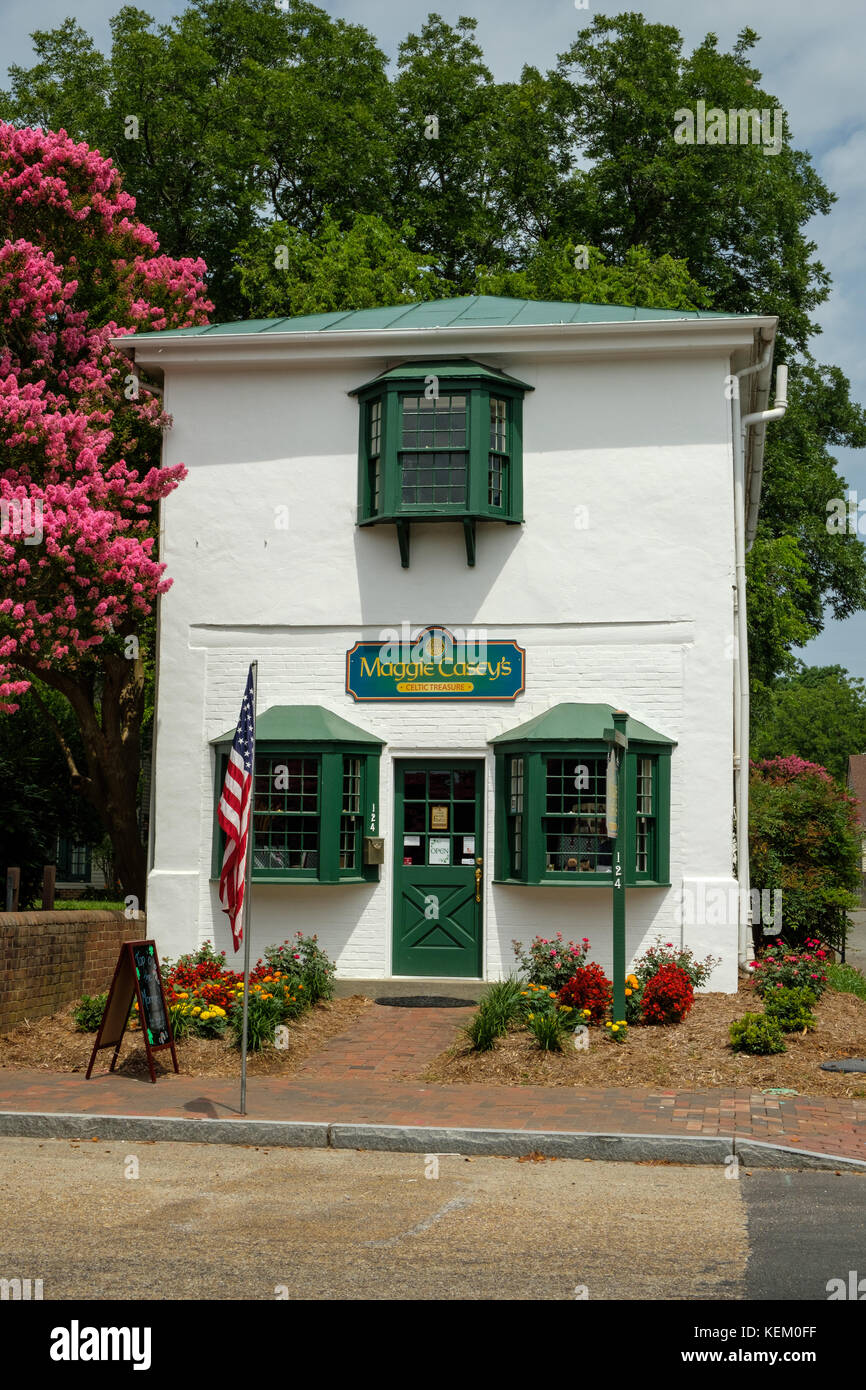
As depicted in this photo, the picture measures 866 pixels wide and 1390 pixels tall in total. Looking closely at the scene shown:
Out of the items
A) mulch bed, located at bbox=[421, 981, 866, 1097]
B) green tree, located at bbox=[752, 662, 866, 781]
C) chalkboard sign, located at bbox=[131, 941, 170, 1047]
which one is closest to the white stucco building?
mulch bed, located at bbox=[421, 981, 866, 1097]

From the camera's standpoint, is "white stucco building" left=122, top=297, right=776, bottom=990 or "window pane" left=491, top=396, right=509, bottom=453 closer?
"white stucco building" left=122, top=297, right=776, bottom=990

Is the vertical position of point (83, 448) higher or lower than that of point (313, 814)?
higher

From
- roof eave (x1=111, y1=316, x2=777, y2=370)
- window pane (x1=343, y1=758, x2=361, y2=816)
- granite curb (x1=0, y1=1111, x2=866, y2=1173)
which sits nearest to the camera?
granite curb (x1=0, y1=1111, x2=866, y2=1173)

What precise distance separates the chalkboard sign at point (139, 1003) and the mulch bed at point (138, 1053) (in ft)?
0.76

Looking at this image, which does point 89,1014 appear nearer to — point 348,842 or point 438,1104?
point 348,842

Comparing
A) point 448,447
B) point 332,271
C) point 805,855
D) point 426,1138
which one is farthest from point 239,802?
point 332,271

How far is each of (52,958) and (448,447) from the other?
21.8 ft

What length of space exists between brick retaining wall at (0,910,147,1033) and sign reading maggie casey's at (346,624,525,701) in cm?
368

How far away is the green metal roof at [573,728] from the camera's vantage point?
46.9 ft

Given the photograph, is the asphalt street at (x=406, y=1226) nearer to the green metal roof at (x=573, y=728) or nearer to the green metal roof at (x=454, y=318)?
the green metal roof at (x=573, y=728)

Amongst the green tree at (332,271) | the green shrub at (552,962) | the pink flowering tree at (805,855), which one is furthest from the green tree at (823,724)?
the green shrub at (552,962)

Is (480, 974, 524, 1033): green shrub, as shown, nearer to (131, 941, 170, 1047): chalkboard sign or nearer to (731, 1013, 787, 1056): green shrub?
(731, 1013, 787, 1056): green shrub

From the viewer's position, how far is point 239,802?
1031 centimetres

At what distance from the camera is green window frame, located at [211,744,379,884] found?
14.8 meters
